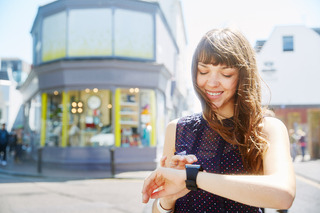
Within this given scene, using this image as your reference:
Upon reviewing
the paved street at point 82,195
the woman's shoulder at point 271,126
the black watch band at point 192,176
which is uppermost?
the woman's shoulder at point 271,126

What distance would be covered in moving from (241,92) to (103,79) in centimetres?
1003

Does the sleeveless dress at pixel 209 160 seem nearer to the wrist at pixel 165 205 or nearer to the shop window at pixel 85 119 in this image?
the wrist at pixel 165 205

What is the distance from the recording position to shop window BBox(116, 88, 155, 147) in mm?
10891

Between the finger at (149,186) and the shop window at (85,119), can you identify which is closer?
the finger at (149,186)

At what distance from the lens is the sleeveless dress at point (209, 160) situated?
1.15 metres

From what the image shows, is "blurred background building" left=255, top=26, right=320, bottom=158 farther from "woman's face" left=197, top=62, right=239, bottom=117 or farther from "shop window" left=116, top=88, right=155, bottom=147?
"shop window" left=116, top=88, right=155, bottom=147

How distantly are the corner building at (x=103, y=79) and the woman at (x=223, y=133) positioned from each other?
31.2ft

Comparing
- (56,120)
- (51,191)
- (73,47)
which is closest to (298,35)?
(51,191)

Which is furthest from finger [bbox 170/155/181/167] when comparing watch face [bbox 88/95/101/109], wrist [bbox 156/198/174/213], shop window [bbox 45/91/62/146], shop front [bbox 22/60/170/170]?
shop window [bbox 45/91/62/146]

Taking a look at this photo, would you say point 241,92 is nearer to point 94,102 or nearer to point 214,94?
point 214,94

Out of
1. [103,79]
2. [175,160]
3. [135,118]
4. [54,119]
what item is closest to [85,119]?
[54,119]

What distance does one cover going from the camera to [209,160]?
1178 mm

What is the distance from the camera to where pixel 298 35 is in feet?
7.26

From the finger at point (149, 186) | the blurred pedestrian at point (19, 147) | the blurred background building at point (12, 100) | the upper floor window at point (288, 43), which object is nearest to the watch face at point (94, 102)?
the blurred pedestrian at point (19, 147)
